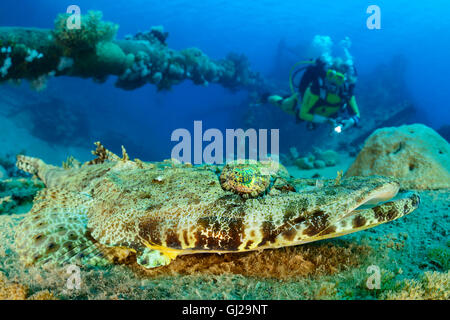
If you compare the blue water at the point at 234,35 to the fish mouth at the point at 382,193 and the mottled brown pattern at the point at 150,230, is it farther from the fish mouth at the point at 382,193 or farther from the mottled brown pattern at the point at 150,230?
the fish mouth at the point at 382,193

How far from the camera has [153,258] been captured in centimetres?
254

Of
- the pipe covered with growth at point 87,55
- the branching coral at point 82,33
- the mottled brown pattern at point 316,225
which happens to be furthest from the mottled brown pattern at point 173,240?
the branching coral at point 82,33

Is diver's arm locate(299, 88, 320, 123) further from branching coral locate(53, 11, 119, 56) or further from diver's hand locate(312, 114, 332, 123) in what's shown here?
branching coral locate(53, 11, 119, 56)

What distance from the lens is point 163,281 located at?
2.47 meters

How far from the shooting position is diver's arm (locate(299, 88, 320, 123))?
12.2 meters

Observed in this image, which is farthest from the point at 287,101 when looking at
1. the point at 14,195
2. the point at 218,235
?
the point at 218,235

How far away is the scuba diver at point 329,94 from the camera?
37.9ft

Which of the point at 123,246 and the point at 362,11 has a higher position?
the point at 362,11

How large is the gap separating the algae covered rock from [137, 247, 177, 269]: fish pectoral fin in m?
4.99

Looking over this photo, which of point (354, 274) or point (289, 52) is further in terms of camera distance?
point (289, 52)

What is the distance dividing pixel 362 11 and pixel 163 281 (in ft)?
282

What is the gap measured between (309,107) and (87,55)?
10210mm
